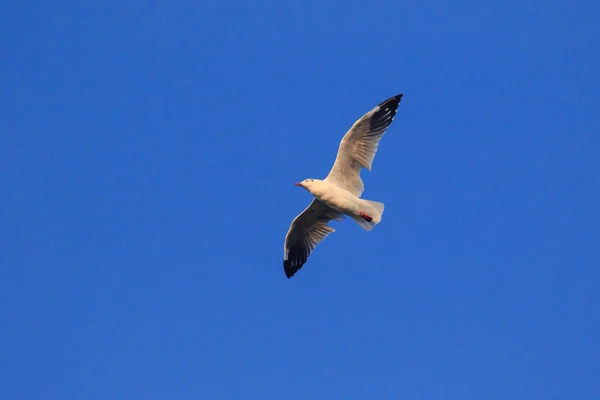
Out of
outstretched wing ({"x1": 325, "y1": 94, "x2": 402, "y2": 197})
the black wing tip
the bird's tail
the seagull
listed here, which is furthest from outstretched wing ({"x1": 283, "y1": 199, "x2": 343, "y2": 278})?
the bird's tail

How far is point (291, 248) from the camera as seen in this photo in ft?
68.4

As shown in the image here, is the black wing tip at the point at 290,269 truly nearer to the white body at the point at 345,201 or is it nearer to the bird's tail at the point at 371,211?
the white body at the point at 345,201

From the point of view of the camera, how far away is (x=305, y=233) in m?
20.6

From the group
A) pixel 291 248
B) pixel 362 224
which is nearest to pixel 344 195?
pixel 362 224

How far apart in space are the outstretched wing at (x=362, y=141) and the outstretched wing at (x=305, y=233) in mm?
925

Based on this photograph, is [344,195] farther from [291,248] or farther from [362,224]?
[291,248]

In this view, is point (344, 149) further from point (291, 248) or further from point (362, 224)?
point (291, 248)

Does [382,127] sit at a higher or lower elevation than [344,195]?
higher

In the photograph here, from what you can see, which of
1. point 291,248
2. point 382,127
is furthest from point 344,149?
point 291,248

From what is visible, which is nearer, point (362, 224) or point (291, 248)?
point (362, 224)

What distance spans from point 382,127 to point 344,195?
1.50 metres

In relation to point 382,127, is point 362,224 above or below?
below

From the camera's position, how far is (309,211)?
1997cm

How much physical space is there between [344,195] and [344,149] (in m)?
0.88
